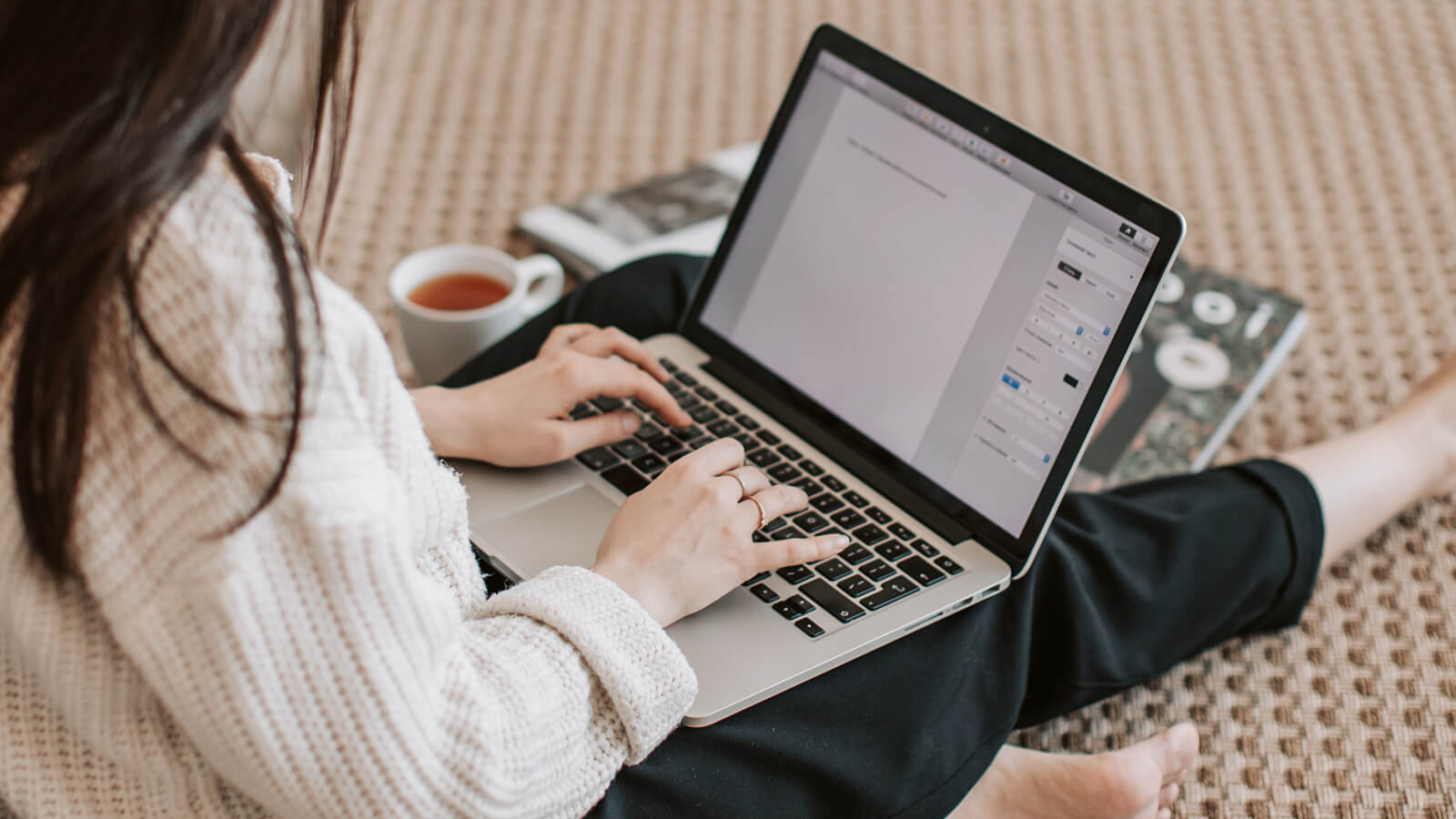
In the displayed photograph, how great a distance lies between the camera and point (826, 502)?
0.74 m

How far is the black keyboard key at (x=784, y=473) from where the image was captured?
0.77 m

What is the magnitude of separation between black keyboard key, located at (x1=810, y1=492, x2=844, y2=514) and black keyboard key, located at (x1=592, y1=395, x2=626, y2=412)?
163mm

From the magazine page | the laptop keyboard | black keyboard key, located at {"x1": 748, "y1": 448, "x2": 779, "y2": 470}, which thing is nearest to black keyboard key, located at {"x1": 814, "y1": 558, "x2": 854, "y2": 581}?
the laptop keyboard

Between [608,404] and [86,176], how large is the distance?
457 millimetres

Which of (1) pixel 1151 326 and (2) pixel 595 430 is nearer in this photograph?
(2) pixel 595 430

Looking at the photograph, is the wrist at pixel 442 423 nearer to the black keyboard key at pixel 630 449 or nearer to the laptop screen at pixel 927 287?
the black keyboard key at pixel 630 449

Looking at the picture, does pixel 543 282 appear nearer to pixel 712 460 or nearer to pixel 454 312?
pixel 454 312

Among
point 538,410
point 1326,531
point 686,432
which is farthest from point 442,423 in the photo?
point 1326,531

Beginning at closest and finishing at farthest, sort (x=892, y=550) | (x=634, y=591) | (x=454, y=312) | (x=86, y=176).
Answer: (x=86, y=176) → (x=634, y=591) → (x=892, y=550) → (x=454, y=312)

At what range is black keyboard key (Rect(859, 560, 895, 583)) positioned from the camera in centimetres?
68

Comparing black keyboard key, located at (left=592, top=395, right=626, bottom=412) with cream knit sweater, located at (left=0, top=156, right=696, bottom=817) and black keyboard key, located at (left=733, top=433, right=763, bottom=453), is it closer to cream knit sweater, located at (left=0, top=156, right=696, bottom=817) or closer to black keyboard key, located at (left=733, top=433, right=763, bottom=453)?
black keyboard key, located at (left=733, top=433, right=763, bottom=453)

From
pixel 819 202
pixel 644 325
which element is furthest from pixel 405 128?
pixel 819 202

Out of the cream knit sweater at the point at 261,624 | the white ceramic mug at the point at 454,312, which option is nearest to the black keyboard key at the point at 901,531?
the cream knit sweater at the point at 261,624

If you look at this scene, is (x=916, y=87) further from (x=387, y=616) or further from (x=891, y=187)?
(x=387, y=616)
